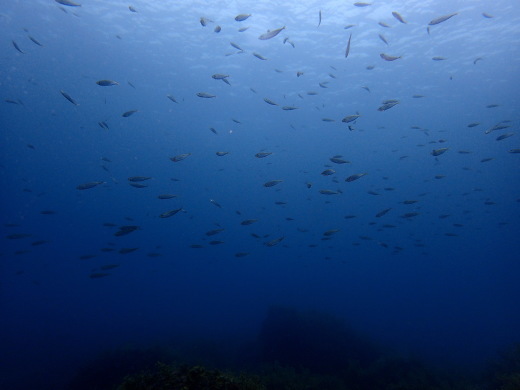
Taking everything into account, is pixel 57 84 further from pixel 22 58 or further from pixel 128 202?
pixel 128 202

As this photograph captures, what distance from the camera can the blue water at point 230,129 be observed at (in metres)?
21.2

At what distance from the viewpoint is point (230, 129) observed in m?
49.8

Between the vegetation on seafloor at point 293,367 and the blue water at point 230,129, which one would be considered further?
the blue water at point 230,129

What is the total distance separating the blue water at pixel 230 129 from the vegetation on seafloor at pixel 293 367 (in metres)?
2.59

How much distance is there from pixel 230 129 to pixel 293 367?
140ft

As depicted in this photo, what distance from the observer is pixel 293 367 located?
11.6m

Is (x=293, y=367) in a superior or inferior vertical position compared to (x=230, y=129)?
inferior

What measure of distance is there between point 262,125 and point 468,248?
11472 centimetres

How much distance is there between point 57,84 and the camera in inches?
1414

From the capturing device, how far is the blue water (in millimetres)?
21250

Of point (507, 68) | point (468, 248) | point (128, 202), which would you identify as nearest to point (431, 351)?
point (507, 68)

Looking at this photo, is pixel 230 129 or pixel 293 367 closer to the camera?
pixel 293 367

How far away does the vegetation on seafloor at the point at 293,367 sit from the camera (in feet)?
10.7

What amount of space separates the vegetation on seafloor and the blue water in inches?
102
